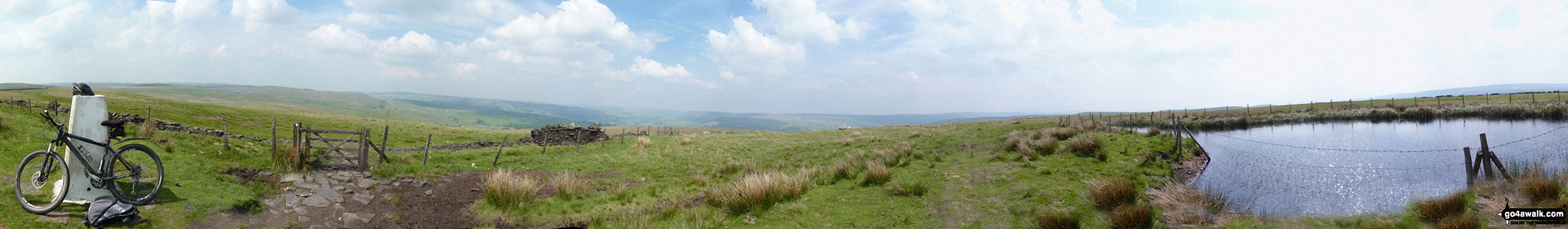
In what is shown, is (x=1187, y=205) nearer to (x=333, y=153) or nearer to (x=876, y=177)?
(x=876, y=177)

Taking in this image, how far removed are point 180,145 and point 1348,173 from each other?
2795 cm

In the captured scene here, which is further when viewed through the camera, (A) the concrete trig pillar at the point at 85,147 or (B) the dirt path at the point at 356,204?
(B) the dirt path at the point at 356,204

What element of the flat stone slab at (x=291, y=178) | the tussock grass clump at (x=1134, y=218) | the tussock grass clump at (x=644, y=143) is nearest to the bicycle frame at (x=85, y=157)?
the flat stone slab at (x=291, y=178)

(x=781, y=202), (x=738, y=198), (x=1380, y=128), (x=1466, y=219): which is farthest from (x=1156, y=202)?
(x=1380, y=128)

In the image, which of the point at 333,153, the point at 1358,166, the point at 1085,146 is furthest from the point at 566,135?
the point at 1358,166

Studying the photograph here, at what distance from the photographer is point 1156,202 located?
29.3 ft

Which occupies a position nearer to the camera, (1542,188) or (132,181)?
(1542,188)

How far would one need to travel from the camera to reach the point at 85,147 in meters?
7.41

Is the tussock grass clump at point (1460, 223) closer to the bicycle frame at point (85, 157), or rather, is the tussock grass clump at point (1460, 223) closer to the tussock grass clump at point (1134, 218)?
the tussock grass clump at point (1134, 218)

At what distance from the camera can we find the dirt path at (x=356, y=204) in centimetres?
895

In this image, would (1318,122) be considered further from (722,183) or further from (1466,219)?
(722,183)

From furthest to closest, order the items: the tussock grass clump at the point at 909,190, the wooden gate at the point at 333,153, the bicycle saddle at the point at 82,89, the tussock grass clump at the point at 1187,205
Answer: the wooden gate at the point at 333,153 → the tussock grass clump at the point at 909,190 → the tussock grass clump at the point at 1187,205 → the bicycle saddle at the point at 82,89

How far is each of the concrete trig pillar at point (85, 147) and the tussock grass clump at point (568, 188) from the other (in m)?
6.58

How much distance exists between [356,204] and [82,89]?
4.10 metres
